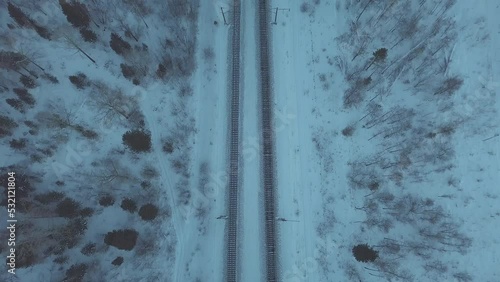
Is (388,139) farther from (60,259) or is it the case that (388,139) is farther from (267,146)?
(60,259)

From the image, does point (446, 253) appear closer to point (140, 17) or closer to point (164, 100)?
point (164, 100)

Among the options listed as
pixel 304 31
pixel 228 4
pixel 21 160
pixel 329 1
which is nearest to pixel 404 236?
pixel 304 31

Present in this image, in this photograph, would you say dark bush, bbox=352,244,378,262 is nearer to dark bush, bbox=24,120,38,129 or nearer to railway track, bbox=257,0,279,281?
railway track, bbox=257,0,279,281

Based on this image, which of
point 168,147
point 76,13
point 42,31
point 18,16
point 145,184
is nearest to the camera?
point 145,184

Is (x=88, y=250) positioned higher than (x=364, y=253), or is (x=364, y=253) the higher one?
(x=88, y=250)

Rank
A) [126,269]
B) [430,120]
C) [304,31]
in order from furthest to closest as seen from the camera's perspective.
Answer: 1. [304,31]
2. [430,120]
3. [126,269]

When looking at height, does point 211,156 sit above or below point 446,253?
above

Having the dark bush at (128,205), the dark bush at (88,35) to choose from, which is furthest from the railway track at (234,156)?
the dark bush at (88,35)

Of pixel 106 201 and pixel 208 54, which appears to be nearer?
pixel 106 201

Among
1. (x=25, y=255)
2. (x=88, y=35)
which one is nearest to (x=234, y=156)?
(x=88, y=35)
